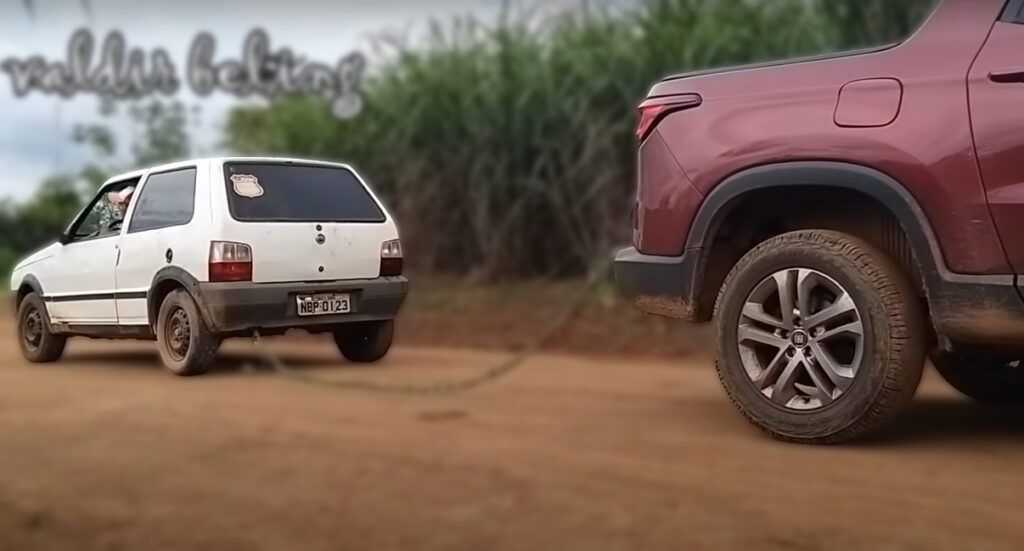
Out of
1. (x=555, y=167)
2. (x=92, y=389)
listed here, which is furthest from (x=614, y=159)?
(x=92, y=389)

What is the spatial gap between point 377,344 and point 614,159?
122cm

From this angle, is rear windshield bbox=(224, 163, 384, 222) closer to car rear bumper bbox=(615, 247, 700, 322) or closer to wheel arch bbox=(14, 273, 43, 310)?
wheel arch bbox=(14, 273, 43, 310)

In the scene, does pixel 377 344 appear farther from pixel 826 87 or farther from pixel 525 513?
pixel 826 87

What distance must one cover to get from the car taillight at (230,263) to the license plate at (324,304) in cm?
12

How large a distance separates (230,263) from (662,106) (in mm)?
1412

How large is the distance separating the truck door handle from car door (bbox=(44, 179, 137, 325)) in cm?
210

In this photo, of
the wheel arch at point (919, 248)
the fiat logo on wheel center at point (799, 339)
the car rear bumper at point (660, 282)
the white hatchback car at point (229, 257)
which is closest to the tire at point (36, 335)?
the white hatchback car at point (229, 257)

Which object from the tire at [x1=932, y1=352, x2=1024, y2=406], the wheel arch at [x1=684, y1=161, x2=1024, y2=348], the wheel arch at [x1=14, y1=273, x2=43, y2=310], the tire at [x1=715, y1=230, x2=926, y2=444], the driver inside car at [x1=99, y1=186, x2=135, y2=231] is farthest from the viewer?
the tire at [x1=932, y1=352, x2=1024, y2=406]

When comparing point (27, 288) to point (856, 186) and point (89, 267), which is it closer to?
point (89, 267)

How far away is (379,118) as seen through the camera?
253 cm

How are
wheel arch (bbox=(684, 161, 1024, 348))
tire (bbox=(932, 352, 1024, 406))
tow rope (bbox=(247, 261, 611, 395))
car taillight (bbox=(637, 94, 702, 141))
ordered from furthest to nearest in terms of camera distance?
1. tire (bbox=(932, 352, 1024, 406))
2. car taillight (bbox=(637, 94, 702, 141))
3. wheel arch (bbox=(684, 161, 1024, 348))
4. tow rope (bbox=(247, 261, 611, 395))

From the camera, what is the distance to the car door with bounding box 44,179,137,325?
2.10m

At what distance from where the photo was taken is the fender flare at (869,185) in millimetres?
2520

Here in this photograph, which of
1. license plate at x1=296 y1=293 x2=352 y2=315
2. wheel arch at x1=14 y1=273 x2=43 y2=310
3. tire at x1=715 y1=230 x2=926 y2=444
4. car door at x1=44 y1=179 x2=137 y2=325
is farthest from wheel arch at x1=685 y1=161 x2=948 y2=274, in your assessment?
wheel arch at x1=14 y1=273 x2=43 y2=310
